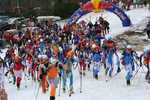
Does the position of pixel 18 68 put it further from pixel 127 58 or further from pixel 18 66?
pixel 127 58

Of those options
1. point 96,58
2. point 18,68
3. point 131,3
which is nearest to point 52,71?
point 18,68

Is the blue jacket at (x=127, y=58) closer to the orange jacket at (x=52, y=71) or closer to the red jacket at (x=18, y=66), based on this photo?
the orange jacket at (x=52, y=71)

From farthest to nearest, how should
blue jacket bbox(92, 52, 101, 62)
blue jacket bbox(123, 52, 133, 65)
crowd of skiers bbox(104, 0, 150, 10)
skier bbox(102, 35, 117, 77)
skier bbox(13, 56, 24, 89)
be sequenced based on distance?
1. crowd of skiers bbox(104, 0, 150, 10)
2. skier bbox(102, 35, 117, 77)
3. blue jacket bbox(92, 52, 101, 62)
4. skier bbox(13, 56, 24, 89)
5. blue jacket bbox(123, 52, 133, 65)

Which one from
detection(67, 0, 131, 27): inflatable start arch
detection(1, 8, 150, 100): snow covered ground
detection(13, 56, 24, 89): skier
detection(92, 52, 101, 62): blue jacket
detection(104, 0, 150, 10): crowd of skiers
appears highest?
detection(104, 0, 150, 10): crowd of skiers

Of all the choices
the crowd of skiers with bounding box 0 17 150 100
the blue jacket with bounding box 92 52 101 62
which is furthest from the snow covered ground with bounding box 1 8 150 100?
the blue jacket with bounding box 92 52 101 62

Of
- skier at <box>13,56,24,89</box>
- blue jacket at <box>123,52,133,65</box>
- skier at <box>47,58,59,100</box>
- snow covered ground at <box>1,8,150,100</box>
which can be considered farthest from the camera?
skier at <box>13,56,24,89</box>

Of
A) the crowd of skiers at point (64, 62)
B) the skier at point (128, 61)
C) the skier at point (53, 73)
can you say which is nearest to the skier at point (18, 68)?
the crowd of skiers at point (64, 62)

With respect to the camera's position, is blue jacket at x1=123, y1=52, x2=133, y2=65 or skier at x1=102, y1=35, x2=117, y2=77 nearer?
blue jacket at x1=123, y1=52, x2=133, y2=65

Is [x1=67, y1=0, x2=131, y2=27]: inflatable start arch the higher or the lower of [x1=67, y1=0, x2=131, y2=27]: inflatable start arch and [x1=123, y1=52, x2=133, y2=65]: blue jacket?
the higher

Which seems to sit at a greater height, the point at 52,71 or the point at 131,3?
the point at 131,3

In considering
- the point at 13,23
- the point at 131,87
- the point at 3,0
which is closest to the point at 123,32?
the point at 13,23

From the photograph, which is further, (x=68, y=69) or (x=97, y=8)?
(x=97, y=8)

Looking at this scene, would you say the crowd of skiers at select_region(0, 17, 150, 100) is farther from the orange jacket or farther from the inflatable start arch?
the inflatable start arch

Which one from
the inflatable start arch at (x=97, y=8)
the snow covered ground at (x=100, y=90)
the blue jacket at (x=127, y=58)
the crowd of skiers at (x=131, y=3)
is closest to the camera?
the snow covered ground at (x=100, y=90)
